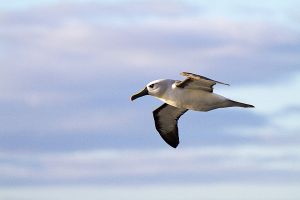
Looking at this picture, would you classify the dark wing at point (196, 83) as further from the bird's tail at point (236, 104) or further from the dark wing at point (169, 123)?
the dark wing at point (169, 123)

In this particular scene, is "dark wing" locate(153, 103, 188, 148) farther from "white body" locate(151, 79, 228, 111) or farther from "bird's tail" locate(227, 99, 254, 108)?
"bird's tail" locate(227, 99, 254, 108)

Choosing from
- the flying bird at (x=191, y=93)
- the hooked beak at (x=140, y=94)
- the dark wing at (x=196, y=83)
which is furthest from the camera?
the hooked beak at (x=140, y=94)

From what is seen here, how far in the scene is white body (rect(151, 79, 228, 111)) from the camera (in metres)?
27.2

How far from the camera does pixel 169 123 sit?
104 ft

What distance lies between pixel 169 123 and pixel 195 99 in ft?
14.6

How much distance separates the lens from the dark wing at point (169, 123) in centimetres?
3131

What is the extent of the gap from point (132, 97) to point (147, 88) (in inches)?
47.7

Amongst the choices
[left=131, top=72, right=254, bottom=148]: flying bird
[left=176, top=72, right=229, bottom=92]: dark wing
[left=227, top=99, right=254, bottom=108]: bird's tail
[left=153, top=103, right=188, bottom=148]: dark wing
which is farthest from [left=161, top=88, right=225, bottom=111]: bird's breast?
[left=153, top=103, right=188, bottom=148]: dark wing

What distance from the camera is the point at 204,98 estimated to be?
1075 inches

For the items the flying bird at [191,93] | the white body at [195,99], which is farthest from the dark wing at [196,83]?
the white body at [195,99]

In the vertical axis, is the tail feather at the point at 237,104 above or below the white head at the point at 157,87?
below

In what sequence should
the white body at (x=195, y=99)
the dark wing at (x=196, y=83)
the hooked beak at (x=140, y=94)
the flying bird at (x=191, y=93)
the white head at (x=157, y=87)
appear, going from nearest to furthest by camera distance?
the dark wing at (x=196, y=83) < the flying bird at (x=191, y=93) < the white body at (x=195, y=99) < the white head at (x=157, y=87) < the hooked beak at (x=140, y=94)

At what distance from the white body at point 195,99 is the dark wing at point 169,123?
362 centimetres

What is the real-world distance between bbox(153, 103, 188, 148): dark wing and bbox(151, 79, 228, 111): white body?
3.62 metres
